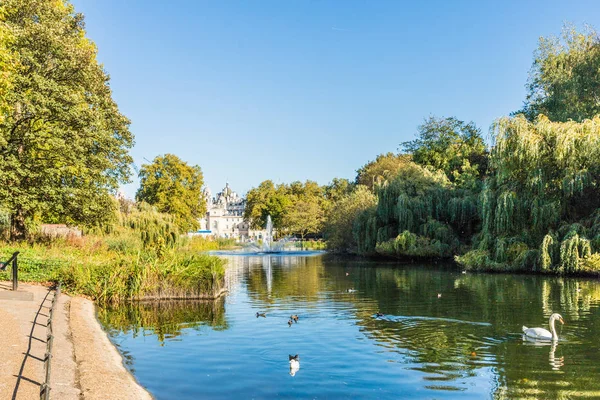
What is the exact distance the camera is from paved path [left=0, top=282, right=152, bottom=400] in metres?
7.94

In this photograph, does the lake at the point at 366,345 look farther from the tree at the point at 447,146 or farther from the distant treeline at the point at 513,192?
the tree at the point at 447,146

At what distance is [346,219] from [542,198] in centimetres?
2814

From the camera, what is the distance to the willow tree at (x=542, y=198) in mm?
29250

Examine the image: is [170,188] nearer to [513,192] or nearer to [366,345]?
[513,192]

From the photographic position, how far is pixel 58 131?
23.9 metres

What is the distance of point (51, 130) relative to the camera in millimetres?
23859

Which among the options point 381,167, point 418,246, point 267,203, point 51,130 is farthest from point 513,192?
point 267,203

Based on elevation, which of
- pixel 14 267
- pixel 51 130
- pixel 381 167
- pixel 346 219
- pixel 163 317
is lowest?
pixel 163 317

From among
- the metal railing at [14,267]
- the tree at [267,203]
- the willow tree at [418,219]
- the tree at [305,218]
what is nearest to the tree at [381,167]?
the tree at [305,218]

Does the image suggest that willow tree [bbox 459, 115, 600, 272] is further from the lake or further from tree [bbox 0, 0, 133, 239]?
tree [bbox 0, 0, 133, 239]

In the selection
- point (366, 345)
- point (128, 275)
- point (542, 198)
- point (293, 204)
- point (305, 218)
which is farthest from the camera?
point (293, 204)

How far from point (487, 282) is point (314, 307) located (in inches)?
449

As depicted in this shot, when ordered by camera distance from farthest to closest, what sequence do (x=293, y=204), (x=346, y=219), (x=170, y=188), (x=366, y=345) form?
(x=293, y=204)
(x=170, y=188)
(x=346, y=219)
(x=366, y=345)

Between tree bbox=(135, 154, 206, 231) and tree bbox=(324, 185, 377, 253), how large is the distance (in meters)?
20.4
